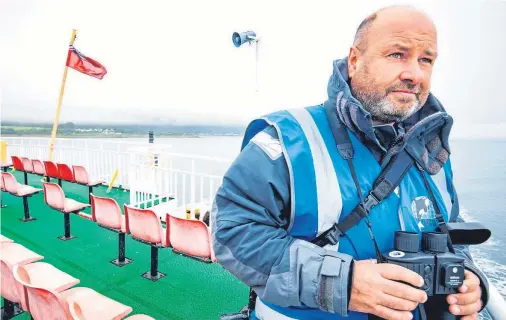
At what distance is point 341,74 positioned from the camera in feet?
3.24

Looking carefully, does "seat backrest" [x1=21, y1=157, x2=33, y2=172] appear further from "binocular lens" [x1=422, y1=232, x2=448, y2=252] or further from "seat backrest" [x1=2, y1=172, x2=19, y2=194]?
"binocular lens" [x1=422, y1=232, x2=448, y2=252]

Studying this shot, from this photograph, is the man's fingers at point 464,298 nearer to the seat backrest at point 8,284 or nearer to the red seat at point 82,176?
the seat backrest at point 8,284

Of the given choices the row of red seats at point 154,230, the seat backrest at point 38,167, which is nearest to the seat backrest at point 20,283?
the row of red seats at point 154,230

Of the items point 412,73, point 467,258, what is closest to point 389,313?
point 467,258

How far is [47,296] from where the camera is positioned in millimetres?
1548

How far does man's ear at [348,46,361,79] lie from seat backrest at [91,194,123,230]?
8.98 ft

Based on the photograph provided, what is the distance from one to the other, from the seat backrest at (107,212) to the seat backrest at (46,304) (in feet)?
4.68

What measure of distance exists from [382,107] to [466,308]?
56 cm

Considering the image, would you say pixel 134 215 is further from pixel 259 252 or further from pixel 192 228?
pixel 259 252

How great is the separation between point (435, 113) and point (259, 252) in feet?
2.27

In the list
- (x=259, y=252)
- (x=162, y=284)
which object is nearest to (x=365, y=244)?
(x=259, y=252)

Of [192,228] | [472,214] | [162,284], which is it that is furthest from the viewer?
[472,214]

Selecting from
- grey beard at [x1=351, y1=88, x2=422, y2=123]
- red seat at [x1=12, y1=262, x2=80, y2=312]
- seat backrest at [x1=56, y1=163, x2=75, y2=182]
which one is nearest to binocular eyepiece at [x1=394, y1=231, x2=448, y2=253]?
grey beard at [x1=351, y1=88, x2=422, y2=123]

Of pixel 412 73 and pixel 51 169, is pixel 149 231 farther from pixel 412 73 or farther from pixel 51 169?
pixel 51 169
